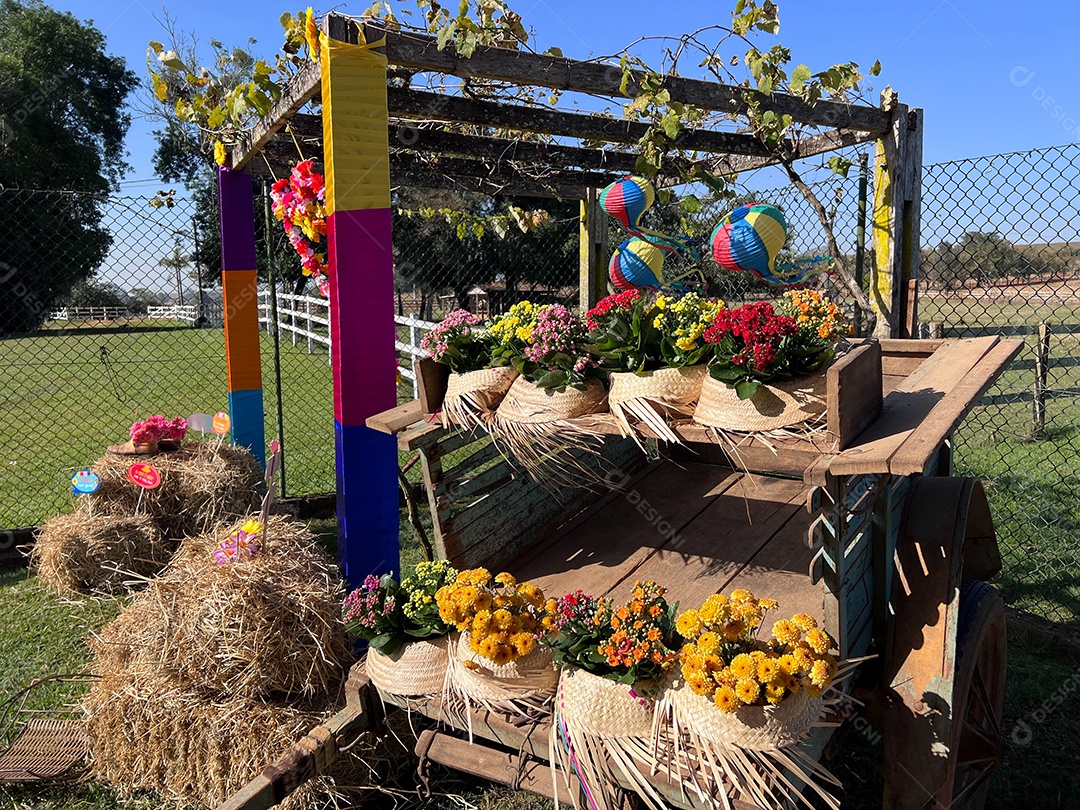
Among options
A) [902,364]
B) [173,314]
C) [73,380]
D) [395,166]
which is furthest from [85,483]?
[173,314]

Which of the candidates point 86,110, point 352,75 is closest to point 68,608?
point 352,75

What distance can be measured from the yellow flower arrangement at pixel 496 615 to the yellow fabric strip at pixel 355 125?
4.83 ft

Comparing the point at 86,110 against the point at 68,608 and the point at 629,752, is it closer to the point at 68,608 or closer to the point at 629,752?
the point at 68,608

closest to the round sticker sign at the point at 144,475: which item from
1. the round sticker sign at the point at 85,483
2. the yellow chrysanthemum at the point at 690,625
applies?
the round sticker sign at the point at 85,483

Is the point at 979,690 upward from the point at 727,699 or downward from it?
downward

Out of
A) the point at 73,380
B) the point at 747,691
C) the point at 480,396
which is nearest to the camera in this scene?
the point at 747,691

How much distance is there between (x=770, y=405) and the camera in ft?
5.56

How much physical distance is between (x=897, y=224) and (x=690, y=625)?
2.90m

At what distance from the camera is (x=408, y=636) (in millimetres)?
2178

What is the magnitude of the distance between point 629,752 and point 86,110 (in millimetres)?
30837

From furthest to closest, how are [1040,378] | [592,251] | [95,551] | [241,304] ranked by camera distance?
[1040,378]
[592,251]
[241,304]
[95,551]

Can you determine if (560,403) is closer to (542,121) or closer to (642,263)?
(542,121)

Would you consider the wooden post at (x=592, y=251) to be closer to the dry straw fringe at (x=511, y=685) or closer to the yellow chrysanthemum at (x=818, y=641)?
the dry straw fringe at (x=511, y=685)

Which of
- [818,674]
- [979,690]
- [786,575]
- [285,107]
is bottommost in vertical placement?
[979,690]
